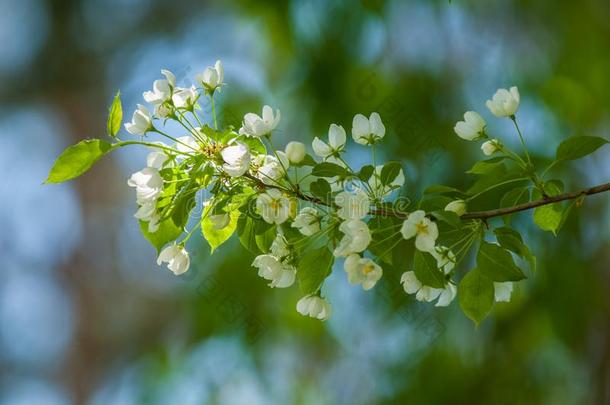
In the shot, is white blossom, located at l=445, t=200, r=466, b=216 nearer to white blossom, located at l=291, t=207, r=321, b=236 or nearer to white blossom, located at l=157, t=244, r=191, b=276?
white blossom, located at l=291, t=207, r=321, b=236

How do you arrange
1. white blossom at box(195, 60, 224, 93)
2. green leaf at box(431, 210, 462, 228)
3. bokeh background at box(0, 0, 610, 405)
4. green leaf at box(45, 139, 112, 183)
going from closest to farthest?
green leaf at box(431, 210, 462, 228), green leaf at box(45, 139, 112, 183), white blossom at box(195, 60, 224, 93), bokeh background at box(0, 0, 610, 405)

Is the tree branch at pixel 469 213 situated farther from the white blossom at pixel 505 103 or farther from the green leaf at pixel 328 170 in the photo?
the white blossom at pixel 505 103

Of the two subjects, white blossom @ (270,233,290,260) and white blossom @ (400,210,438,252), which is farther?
white blossom @ (270,233,290,260)

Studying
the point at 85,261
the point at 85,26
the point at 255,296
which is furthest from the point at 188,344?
the point at 85,26

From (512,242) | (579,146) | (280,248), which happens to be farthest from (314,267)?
(579,146)

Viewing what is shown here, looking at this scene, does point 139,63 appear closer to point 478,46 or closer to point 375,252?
point 478,46

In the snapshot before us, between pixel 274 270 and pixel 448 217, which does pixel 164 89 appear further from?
pixel 448 217

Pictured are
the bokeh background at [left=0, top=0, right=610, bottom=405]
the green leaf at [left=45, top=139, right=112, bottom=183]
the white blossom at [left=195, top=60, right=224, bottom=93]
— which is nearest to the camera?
the green leaf at [left=45, top=139, right=112, bottom=183]

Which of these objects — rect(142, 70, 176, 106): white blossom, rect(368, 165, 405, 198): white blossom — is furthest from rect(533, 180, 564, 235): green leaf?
rect(142, 70, 176, 106): white blossom
